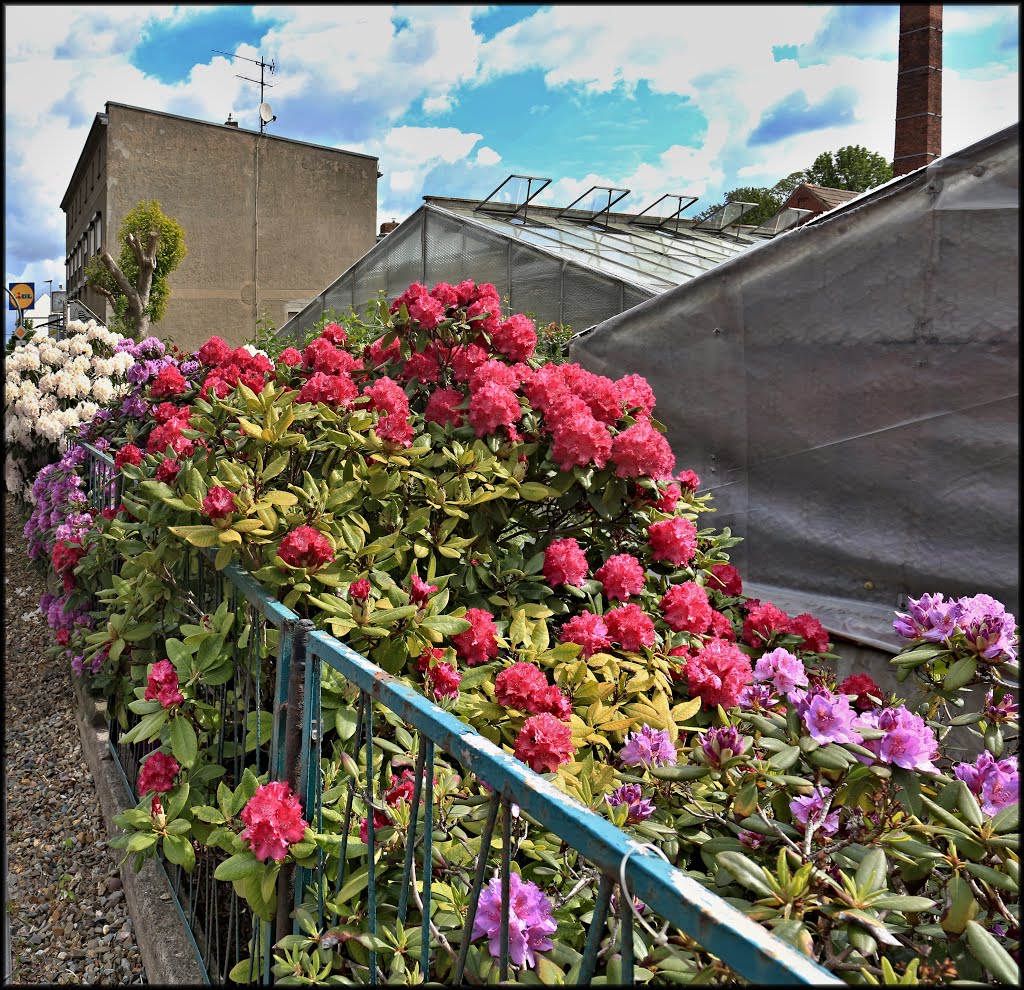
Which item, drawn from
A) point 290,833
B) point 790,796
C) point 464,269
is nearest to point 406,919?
point 290,833

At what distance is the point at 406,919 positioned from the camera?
60.9 inches

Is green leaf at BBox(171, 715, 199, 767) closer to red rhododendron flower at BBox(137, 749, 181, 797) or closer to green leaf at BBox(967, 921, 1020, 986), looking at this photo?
red rhododendron flower at BBox(137, 749, 181, 797)

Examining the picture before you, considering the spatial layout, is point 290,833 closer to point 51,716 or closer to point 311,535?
point 311,535

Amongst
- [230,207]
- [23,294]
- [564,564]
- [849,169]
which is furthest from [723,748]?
[849,169]

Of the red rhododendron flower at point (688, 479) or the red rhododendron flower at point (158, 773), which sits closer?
the red rhododendron flower at point (158, 773)

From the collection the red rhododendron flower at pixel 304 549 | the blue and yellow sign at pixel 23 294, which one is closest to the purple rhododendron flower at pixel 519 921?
the red rhododendron flower at pixel 304 549

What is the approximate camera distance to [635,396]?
274cm

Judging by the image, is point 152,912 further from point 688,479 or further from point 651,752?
point 688,479

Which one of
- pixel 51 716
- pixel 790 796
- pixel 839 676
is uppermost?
pixel 790 796

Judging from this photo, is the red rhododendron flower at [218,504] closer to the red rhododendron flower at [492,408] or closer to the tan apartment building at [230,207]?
the red rhododendron flower at [492,408]

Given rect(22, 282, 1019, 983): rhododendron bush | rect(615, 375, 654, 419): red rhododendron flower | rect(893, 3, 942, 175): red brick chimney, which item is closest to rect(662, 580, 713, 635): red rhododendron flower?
rect(22, 282, 1019, 983): rhododendron bush

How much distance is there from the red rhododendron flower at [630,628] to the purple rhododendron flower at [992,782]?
0.91 meters

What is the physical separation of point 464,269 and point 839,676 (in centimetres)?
803

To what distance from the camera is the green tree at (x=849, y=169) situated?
39.6 m
